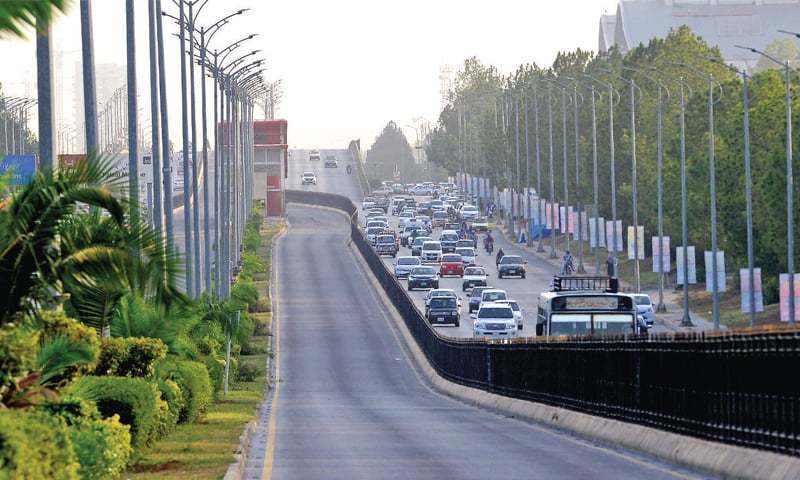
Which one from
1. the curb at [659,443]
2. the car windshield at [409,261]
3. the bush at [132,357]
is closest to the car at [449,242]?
the car windshield at [409,261]

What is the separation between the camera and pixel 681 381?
85.7 ft

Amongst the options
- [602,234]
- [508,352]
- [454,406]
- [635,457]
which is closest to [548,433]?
[635,457]

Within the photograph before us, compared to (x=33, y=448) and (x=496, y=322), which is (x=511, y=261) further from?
(x=33, y=448)

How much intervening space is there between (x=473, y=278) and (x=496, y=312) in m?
27.6

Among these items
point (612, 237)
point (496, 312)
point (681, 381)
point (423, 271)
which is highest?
point (612, 237)

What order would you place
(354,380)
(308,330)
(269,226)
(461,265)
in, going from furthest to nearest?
(269,226), (461,265), (308,330), (354,380)

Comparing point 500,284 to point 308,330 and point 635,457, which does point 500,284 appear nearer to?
point 308,330

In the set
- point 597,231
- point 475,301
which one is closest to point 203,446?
point 475,301

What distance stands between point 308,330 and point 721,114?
24228 mm

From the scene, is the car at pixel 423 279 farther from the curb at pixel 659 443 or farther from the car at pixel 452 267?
the curb at pixel 659 443

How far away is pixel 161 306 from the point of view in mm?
16297

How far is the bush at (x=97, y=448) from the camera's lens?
17.3 m

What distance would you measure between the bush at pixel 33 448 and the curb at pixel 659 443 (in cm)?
812

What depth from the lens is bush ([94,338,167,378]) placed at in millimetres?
24469
